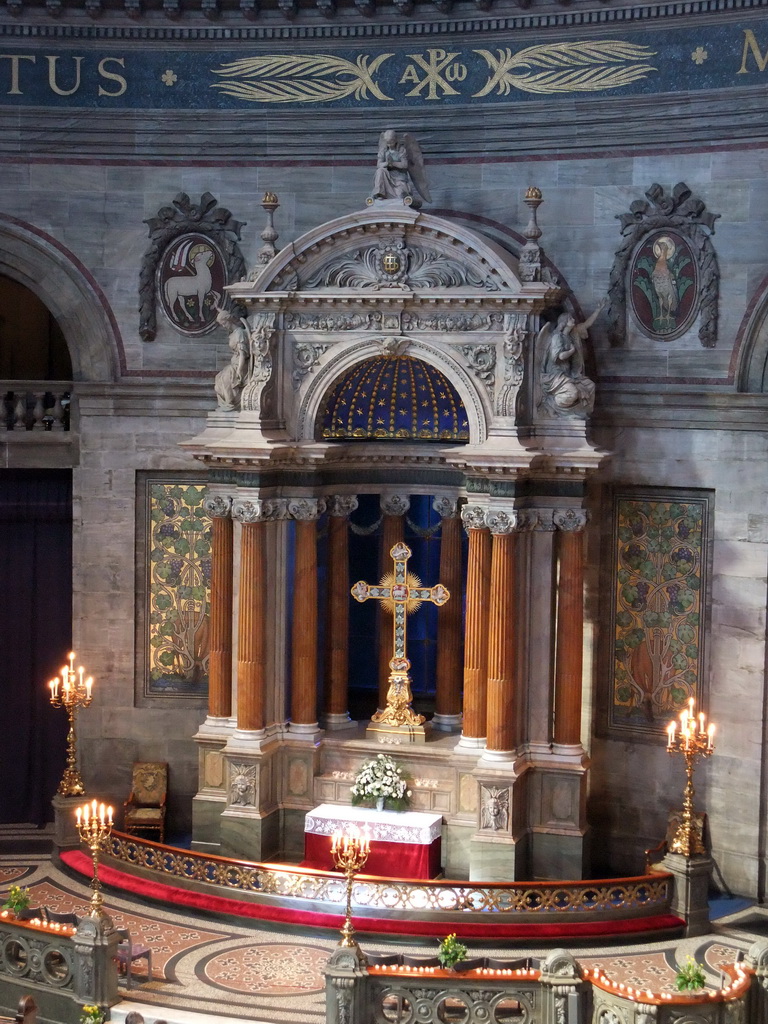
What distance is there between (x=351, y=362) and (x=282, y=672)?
4228mm

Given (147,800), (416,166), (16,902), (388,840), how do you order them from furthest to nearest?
(147,800), (416,166), (388,840), (16,902)

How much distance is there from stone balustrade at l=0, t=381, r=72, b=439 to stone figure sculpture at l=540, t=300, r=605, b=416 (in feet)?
23.1

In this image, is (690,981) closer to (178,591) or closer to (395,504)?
(395,504)

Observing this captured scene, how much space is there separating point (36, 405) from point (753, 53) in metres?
10.8

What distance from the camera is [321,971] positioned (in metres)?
17.1

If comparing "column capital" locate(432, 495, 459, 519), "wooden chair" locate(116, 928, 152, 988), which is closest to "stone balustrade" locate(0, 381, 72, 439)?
"column capital" locate(432, 495, 459, 519)

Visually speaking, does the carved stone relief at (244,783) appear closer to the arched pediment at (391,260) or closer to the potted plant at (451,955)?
the potted plant at (451,955)

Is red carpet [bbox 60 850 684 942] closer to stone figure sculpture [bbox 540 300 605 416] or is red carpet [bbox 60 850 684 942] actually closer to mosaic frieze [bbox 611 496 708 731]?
mosaic frieze [bbox 611 496 708 731]

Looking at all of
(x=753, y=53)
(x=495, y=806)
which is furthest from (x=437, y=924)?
(x=753, y=53)

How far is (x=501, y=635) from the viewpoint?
1912 centimetres

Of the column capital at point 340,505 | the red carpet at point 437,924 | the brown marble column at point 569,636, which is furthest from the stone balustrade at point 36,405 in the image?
the brown marble column at point 569,636

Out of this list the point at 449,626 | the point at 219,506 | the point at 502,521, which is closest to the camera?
the point at 502,521

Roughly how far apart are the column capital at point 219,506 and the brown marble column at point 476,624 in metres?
3.11

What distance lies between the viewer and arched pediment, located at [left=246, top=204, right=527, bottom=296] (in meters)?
19.0
